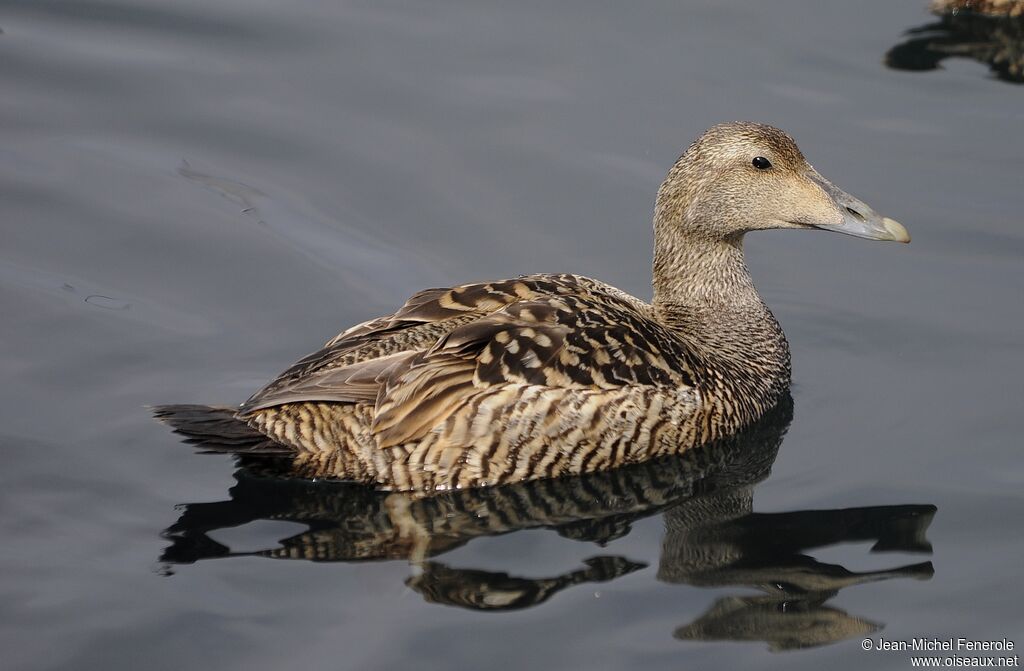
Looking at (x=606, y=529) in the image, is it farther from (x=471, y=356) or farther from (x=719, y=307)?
(x=719, y=307)

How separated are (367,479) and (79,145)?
12.9 feet

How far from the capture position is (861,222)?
7.33m

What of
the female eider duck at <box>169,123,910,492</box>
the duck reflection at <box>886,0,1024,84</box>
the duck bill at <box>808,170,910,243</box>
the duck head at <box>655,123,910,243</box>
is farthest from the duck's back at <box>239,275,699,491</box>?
the duck reflection at <box>886,0,1024,84</box>

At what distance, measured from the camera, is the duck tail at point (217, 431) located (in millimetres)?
6379

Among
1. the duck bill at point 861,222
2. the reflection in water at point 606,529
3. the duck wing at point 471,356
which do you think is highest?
the duck bill at point 861,222

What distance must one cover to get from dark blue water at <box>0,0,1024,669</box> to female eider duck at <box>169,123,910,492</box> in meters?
0.20

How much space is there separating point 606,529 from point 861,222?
2.10m

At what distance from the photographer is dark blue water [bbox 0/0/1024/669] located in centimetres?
571

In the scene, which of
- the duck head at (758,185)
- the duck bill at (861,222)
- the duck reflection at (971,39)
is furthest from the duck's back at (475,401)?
the duck reflection at (971,39)

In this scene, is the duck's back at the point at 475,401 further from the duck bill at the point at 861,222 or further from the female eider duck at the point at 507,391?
the duck bill at the point at 861,222

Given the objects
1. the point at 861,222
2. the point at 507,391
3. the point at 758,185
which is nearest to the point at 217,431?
the point at 507,391

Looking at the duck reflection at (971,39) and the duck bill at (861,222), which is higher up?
the duck reflection at (971,39)

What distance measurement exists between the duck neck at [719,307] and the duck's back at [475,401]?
2.60ft

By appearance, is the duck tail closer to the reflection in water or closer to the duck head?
the reflection in water
